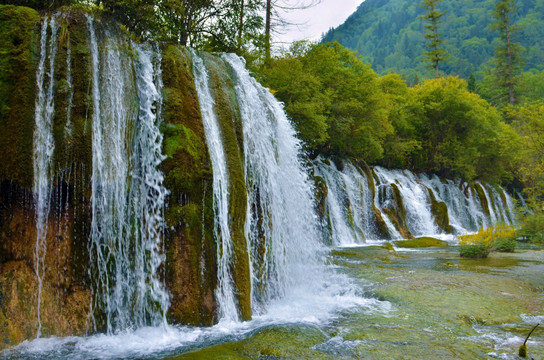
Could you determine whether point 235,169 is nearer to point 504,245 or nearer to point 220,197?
point 220,197

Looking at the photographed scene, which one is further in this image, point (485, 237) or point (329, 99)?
point (329, 99)

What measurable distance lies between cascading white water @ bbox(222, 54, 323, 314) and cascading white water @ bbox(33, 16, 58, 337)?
3.06 meters

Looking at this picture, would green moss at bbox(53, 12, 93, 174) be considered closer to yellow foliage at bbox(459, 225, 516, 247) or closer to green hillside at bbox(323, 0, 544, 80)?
yellow foliage at bbox(459, 225, 516, 247)

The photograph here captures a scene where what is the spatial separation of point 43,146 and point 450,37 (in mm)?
128928

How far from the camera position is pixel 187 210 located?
237 inches

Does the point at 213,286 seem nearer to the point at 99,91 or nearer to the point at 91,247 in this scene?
the point at 91,247

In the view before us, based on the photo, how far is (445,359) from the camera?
447cm

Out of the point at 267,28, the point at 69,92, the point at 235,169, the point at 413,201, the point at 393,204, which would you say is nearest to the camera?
the point at 69,92

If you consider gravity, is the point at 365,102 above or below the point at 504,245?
above

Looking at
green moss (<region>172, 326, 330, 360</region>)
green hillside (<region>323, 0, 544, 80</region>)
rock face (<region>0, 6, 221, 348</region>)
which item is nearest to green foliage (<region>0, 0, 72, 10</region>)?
rock face (<region>0, 6, 221, 348</region>)

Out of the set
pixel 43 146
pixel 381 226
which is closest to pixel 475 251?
pixel 381 226

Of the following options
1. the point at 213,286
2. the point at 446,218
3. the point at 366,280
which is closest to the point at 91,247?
the point at 213,286

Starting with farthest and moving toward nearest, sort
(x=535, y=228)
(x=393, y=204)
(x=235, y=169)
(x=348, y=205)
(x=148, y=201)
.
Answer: (x=393, y=204) < (x=348, y=205) < (x=535, y=228) < (x=235, y=169) < (x=148, y=201)

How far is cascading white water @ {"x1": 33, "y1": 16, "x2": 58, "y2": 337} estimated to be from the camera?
5.28 m
